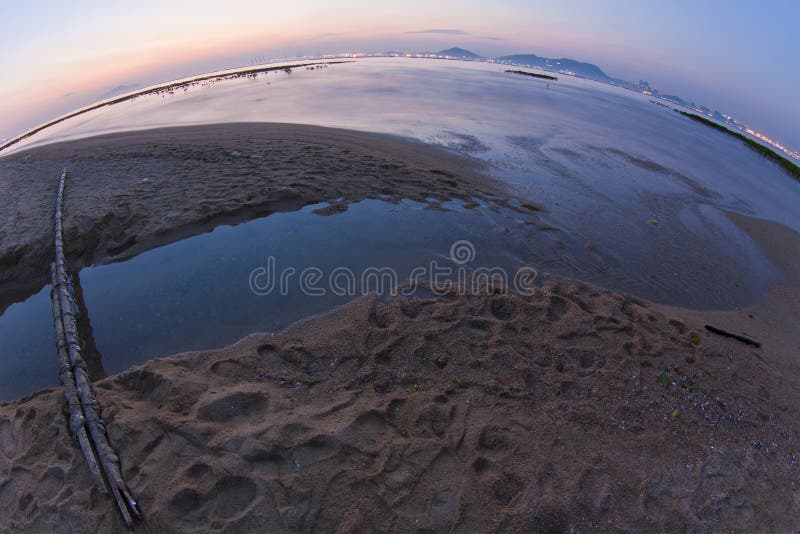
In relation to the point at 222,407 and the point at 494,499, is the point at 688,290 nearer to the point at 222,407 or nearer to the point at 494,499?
the point at 494,499

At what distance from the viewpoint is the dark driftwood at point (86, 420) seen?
113 inches

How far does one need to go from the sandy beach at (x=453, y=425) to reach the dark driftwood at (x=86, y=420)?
11 cm

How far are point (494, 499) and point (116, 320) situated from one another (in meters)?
6.20

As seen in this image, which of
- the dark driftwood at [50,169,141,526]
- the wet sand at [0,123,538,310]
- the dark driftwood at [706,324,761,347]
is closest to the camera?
the dark driftwood at [50,169,141,526]

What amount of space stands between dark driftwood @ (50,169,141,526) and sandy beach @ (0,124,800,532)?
4.2 inches

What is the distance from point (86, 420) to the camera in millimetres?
3463

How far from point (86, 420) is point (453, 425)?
149 inches

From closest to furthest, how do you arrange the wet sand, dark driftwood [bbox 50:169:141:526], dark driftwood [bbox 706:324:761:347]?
dark driftwood [bbox 50:169:141:526], dark driftwood [bbox 706:324:761:347], the wet sand

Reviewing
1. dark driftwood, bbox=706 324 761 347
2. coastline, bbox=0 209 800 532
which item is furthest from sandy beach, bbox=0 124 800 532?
dark driftwood, bbox=706 324 761 347

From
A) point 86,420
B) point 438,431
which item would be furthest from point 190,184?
point 438,431

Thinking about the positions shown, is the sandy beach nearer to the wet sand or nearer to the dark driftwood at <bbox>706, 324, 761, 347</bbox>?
the dark driftwood at <bbox>706, 324, 761, 347</bbox>

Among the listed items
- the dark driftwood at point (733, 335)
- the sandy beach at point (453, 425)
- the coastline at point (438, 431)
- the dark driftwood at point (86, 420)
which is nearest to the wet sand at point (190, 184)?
the sandy beach at point (453, 425)

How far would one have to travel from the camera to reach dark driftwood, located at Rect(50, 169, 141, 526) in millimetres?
2879

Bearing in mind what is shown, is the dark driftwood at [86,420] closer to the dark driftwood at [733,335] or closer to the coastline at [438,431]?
the coastline at [438,431]
